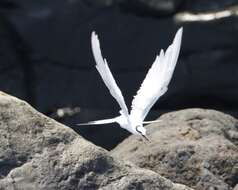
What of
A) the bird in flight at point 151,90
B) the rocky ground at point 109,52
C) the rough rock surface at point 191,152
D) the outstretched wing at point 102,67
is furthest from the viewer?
the rocky ground at point 109,52

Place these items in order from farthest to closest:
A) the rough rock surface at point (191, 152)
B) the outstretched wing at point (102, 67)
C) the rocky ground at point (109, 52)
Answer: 1. the rocky ground at point (109, 52)
2. the rough rock surface at point (191, 152)
3. the outstretched wing at point (102, 67)

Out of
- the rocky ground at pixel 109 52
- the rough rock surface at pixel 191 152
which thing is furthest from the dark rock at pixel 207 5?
the rough rock surface at pixel 191 152

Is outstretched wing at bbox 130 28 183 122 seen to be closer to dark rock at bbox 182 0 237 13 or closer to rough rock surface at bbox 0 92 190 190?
rough rock surface at bbox 0 92 190 190

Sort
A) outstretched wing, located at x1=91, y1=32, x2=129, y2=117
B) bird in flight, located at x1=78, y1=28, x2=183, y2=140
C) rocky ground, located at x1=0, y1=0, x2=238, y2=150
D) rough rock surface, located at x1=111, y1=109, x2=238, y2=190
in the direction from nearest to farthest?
outstretched wing, located at x1=91, y1=32, x2=129, y2=117 → bird in flight, located at x1=78, y1=28, x2=183, y2=140 → rough rock surface, located at x1=111, y1=109, x2=238, y2=190 → rocky ground, located at x1=0, y1=0, x2=238, y2=150

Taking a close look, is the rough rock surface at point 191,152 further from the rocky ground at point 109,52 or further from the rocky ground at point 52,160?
the rocky ground at point 109,52

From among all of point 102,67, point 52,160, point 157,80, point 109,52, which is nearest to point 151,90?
point 157,80

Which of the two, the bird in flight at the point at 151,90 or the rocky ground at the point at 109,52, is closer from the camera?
the bird in flight at the point at 151,90

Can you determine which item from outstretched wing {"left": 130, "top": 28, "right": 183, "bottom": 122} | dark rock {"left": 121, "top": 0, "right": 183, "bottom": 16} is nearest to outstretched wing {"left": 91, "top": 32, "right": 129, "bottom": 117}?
outstretched wing {"left": 130, "top": 28, "right": 183, "bottom": 122}
